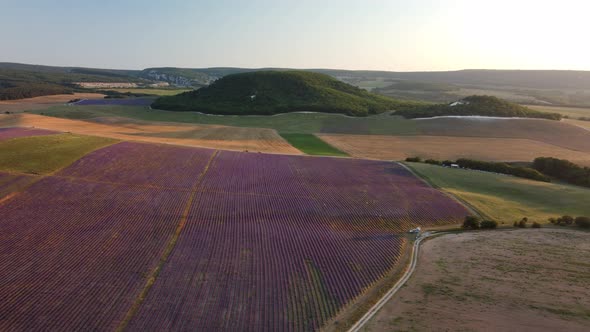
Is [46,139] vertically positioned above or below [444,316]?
above

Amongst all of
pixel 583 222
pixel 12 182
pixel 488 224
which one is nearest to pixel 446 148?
pixel 583 222

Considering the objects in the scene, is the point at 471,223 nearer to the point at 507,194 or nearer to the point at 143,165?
the point at 507,194

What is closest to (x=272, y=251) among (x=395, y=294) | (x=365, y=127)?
(x=395, y=294)

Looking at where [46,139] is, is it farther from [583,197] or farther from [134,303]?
[583,197]

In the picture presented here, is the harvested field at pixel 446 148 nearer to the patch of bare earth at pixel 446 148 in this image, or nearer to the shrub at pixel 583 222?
the patch of bare earth at pixel 446 148

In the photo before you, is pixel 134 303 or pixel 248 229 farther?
pixel 248 229

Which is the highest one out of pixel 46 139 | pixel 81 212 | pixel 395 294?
pixel 46 139

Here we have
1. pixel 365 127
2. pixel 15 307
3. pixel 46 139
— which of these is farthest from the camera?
pixel 365 127
